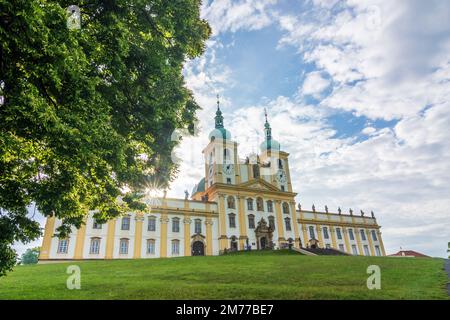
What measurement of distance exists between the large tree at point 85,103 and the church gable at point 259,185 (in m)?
32.6

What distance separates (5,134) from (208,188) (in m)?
39.3

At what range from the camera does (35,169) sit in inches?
337

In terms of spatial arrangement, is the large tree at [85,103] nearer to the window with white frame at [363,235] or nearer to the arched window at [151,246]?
the arched window at [151,246]

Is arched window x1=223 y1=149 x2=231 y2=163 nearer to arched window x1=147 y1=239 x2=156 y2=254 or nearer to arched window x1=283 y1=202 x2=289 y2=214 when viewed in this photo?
arched window x1=283 y1=202 x2=289 y2=214

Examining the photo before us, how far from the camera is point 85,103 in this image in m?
7.16

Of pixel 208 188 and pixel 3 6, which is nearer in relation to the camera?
pixel 3 6

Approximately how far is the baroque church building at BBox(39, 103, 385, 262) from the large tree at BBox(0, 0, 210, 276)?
2470 centimetres

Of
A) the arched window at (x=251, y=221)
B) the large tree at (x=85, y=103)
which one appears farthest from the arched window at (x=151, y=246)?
the large tree at (x=85, y=103)

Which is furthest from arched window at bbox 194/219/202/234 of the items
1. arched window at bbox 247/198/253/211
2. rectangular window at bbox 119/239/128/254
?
rectangular window at bbox 119/239/128/254

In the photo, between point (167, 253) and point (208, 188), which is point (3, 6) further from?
point (208, 188)

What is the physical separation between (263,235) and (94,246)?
2219 cm

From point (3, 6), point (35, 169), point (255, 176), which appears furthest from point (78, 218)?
point (255, 176)

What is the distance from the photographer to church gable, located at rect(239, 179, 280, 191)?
44.4 meters
